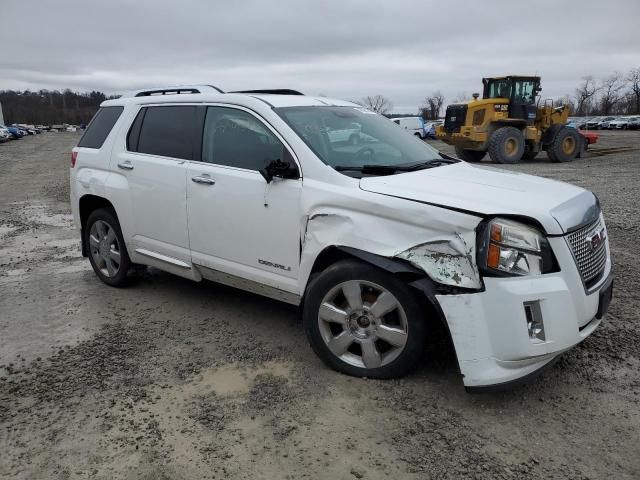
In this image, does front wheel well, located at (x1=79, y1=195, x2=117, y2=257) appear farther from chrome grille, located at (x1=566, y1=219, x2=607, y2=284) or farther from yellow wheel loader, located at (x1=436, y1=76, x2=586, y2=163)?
yellow wheel loader, located at (x1=436, y1=76, x2=586, y2=163)

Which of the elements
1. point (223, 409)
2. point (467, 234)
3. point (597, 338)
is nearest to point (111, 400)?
point (223, 409)

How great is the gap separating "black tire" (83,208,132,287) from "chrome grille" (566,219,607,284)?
379 cm

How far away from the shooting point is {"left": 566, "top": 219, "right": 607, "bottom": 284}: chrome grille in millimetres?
2973

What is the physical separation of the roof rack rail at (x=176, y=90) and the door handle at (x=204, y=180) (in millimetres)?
914

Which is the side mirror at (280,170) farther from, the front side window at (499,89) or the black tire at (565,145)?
the black tire at (565,145)

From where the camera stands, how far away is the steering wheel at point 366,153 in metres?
3.86

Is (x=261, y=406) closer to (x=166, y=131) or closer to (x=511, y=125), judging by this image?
(x=166, y=131)

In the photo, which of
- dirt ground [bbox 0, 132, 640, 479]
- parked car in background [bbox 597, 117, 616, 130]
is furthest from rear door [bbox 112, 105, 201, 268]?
parked car in background [bbox 597, 117, 616, 130]

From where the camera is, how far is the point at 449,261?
2918 millimetres

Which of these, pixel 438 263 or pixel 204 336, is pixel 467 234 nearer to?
pixel 438 263

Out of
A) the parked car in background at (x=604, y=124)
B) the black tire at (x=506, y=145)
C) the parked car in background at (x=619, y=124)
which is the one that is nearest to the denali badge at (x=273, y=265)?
the black tire at (x=506, y=145)

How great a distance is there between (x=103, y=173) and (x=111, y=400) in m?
2.54

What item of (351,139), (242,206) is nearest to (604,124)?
(351,139)

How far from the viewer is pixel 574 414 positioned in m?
3.00
